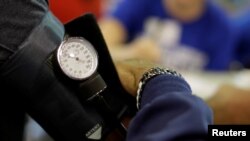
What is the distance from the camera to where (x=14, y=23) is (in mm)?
690

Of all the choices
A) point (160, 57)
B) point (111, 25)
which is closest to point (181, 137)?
point (160, 57)

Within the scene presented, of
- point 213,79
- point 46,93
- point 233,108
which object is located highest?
point 46,93

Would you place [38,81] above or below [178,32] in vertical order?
above

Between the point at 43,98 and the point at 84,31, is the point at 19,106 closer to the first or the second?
the point at 43,98

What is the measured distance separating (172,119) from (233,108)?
23 cm

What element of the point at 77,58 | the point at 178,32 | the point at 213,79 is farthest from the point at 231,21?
the point at 77,58

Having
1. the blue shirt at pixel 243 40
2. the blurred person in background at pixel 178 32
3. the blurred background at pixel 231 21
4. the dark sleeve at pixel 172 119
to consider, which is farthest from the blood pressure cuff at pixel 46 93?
the blue shirt at pixel 243 40

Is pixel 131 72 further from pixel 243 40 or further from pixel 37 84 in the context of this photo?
pixel 243 40

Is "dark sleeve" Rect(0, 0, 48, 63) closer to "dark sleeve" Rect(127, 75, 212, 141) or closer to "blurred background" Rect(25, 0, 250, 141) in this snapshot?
"dark sleeve" Rect(127, 75, 212, 141)

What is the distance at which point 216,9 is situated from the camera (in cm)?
185

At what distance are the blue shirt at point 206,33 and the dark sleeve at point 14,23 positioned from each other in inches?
45.1

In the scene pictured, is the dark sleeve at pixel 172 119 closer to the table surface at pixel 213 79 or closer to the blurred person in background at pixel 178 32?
the table surface at pixel 213 79

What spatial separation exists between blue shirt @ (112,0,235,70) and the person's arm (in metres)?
1.13

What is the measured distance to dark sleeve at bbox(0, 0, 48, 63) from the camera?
69 cm
